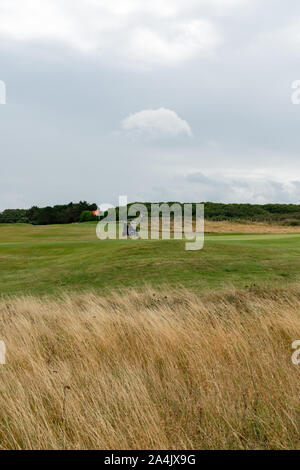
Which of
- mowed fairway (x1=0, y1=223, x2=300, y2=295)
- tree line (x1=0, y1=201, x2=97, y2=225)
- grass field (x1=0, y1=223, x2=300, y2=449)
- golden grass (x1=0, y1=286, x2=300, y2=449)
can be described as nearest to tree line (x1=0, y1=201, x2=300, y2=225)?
tree line (x1=0, y1=201, x2=97, y2=225)

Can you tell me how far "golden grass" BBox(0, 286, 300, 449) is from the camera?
3.45 metres

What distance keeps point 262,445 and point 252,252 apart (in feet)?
55.9

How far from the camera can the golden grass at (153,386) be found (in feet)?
11.3

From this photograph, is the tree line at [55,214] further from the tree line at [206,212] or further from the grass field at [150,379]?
the grass field at [150,379]

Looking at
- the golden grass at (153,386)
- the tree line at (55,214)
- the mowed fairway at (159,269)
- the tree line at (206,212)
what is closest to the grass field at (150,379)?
the golden grass at (153,386)

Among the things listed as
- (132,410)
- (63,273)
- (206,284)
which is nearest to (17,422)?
(132,410)

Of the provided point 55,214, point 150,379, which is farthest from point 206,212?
point 150,379

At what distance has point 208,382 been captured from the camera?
167 inches

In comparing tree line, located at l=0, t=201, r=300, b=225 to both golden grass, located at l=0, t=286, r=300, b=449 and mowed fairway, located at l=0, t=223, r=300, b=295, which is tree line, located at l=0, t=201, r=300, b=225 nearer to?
mowed fairway, located at l=0, t=223, r=300, b=295

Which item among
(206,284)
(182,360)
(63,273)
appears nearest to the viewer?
(182,360)
